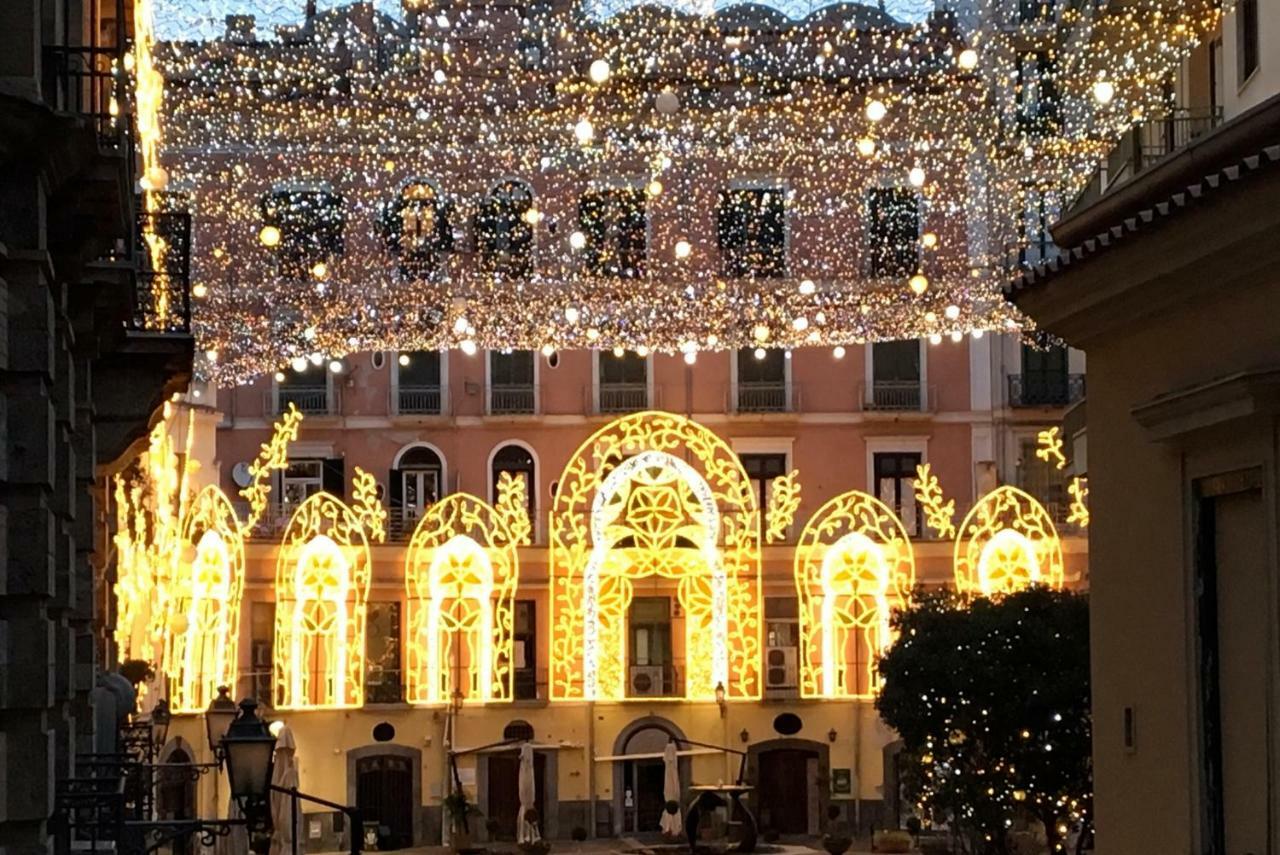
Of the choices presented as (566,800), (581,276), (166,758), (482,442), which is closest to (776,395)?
(482,442)

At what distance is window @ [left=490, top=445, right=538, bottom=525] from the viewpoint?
4606 cm

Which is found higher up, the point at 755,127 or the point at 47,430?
the point at 755,127

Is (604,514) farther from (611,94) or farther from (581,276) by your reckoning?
(611,94)

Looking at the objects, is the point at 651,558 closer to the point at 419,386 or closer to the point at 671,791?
the point at 671,791

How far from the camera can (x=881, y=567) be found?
41094mm

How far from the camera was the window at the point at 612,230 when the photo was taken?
86.1ft

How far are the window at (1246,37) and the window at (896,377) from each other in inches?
1094

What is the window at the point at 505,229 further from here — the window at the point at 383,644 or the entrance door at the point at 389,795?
the window at the point at 383,644

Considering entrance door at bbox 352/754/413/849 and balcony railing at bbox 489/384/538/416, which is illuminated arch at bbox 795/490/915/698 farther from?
entrance door at bbox 352/754/413/849

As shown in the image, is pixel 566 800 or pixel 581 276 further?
pixel 566 800

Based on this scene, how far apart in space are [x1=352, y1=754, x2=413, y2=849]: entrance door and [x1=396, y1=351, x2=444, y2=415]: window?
703cm

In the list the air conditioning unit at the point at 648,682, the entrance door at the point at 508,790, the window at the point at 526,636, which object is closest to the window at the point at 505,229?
the air conditioning unit at the point at 648,682

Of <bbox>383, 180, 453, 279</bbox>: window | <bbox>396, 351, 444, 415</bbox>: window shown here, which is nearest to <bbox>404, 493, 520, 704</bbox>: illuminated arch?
<bbox>396, 351, 444, 415</bbox>: window

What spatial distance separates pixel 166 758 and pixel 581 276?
Answer: 46.2 ft
